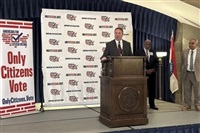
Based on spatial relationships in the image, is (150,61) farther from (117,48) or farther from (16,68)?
(16,68)

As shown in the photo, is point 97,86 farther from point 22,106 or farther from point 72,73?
point 22,106

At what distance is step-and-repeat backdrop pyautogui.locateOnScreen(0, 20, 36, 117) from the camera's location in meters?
4.59

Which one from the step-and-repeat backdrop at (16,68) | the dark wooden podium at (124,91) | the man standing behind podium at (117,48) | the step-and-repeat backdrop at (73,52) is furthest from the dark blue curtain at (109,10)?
the dark wooden podium at (124,91)

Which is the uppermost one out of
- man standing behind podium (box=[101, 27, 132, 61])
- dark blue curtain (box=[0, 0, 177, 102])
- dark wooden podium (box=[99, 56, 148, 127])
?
dark blue curtain (box=[0, 0, 177, 102])

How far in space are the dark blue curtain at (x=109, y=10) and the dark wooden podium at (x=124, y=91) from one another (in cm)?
221

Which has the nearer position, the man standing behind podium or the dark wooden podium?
the dark wooden podium

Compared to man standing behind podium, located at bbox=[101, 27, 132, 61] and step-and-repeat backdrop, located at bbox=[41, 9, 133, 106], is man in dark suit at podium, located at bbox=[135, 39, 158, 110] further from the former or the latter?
step-and-repeat backdrop, located at bbox=[41, 9, 133, 106]

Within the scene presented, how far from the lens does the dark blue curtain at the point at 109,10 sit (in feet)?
17.9

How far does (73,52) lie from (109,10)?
4.33 feet

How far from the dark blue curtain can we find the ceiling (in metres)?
0.21

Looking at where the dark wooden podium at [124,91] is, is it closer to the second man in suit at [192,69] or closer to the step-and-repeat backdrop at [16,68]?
the second man in suit at [192,69]

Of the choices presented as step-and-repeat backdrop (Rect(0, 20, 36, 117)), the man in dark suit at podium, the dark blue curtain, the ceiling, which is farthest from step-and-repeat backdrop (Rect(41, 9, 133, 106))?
the man in dark suit at podium

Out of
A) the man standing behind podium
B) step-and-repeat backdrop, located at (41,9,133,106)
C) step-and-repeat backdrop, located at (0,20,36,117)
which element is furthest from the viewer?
step-and-repeat backdrop, located at (41,9,133,106)

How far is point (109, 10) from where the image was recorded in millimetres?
6238
